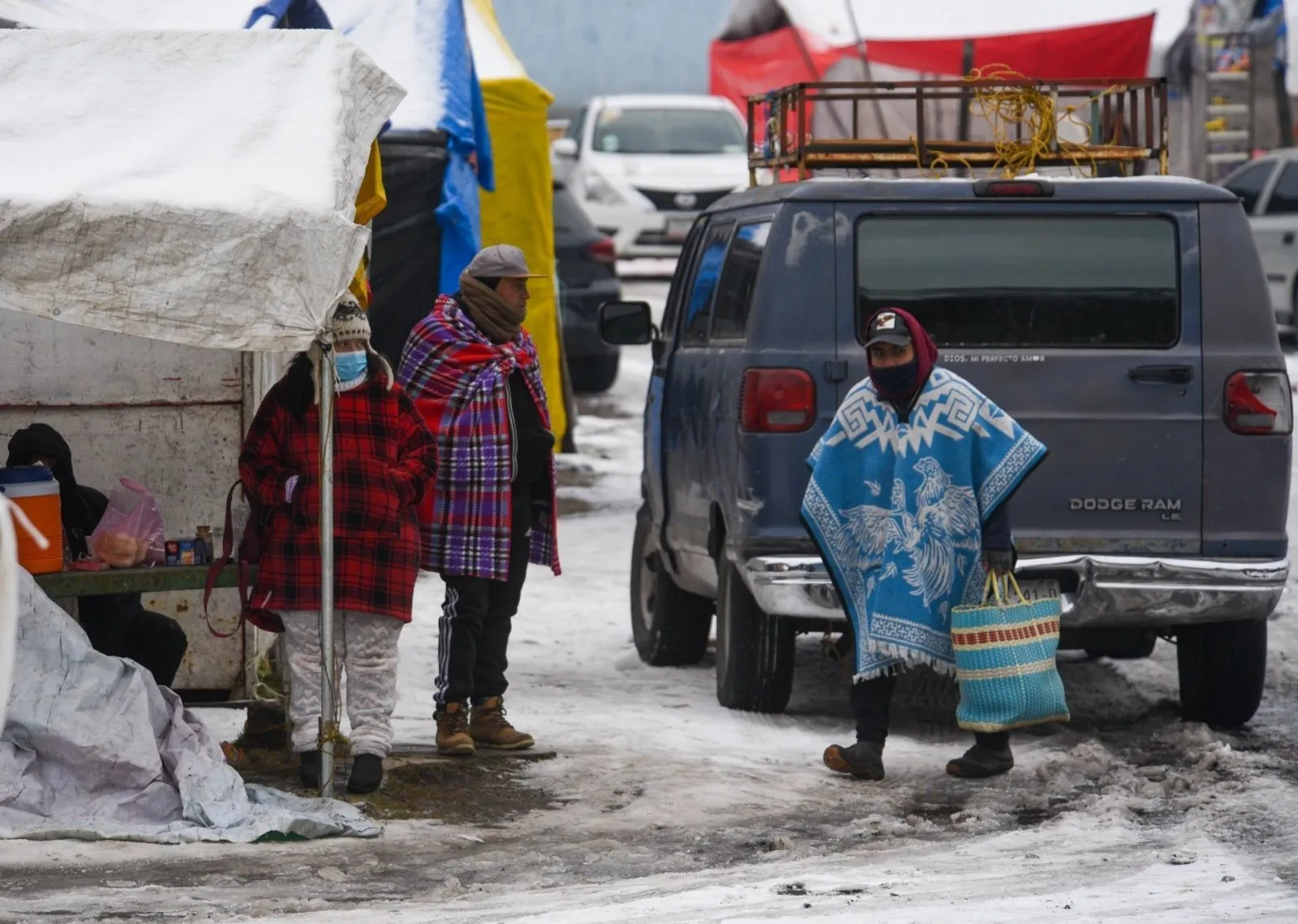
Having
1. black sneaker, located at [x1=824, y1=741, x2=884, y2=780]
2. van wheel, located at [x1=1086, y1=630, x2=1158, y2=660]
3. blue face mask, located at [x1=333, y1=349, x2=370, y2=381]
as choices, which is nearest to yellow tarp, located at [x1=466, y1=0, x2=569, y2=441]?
van wheel, located at [x1=1086, y1=630, x2=1158, y2=660]

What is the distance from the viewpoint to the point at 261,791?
20.8 ft

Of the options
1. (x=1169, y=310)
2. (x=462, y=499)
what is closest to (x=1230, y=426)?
(x=1169, y=310)

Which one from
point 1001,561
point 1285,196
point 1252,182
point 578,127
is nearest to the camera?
point 1001,561

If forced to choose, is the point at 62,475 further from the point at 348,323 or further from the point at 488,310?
the point at 488,310

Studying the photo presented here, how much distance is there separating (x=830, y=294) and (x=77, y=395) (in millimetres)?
2701

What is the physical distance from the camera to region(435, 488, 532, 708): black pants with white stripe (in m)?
7.25

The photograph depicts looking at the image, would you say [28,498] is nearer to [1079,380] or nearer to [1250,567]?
[1079,380]

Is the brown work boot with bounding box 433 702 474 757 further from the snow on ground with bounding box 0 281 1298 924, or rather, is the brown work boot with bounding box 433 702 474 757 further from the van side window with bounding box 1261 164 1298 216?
the van side window with bounding box 1261 164 1298 216

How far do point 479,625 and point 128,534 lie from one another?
1.28 meters

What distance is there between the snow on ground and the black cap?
4.71 ft

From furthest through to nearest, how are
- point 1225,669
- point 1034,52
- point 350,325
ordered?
point 1034,52
point 1225,669
point 350,325

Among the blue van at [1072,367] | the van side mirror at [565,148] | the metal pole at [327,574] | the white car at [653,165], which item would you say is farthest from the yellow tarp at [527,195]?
the metal pole at [327,574]

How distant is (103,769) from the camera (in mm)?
6121

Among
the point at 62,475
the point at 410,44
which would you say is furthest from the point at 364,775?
the point at 410,44
